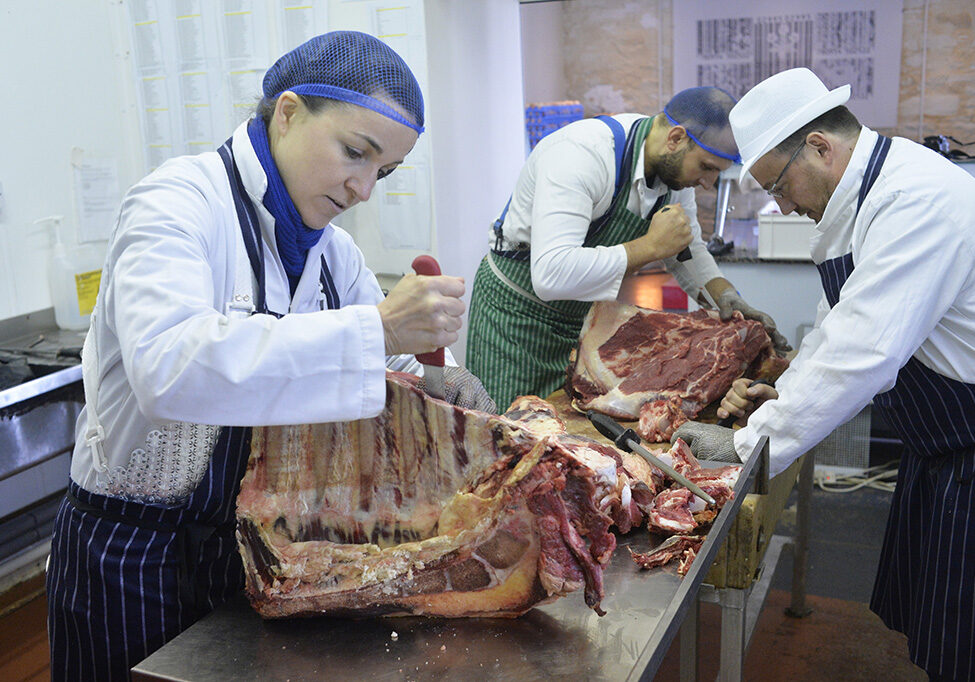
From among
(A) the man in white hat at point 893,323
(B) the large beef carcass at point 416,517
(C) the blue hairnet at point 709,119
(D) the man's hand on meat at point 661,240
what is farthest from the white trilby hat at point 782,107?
(B) the large beef carcass at point 416,517

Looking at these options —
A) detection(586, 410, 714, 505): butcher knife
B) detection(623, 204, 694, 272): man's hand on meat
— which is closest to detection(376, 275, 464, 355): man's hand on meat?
detection(586, 410, 714, 505): butcher knife

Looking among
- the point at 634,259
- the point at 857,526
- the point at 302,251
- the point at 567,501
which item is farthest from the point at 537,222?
the point at 857,526

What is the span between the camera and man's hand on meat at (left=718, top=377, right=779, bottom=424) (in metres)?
2.90

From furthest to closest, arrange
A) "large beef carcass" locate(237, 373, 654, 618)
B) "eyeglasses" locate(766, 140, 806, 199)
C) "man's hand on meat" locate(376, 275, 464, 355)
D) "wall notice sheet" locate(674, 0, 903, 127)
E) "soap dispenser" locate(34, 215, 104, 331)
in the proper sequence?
1. "wall notice sheet" locate(674, 0, 903, 127)
2. "soap dispenser" locate(34, 215, 104, 331)
3. "eyeglasses" locate(766, 140, 806, 199)
4. "large beef carcass" locate(237, 373, 654, 618)
5. "man's hand on meat" locate(376, 275, 464, 355)

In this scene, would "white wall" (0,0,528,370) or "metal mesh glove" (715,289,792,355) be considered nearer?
"metal mesh glove" (715,289,792,355)

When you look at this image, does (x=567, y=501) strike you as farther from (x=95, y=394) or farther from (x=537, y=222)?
(x=537, y=222)

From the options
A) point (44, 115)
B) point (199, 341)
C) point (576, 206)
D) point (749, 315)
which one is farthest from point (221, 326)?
point (44, 115)

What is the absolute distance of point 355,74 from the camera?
5.49ft

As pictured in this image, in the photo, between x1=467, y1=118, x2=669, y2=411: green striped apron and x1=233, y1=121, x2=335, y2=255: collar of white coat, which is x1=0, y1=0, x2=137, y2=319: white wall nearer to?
x1=467, y1=118, x2=669, y2=411: green striped apron

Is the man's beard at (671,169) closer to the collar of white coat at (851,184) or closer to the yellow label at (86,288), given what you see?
the collar of white coat at (851,184)

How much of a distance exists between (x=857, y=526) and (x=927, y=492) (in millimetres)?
2278

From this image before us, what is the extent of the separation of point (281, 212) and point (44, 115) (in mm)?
3265

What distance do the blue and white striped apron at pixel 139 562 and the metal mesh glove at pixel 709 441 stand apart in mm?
1387

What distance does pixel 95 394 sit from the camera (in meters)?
1.78
